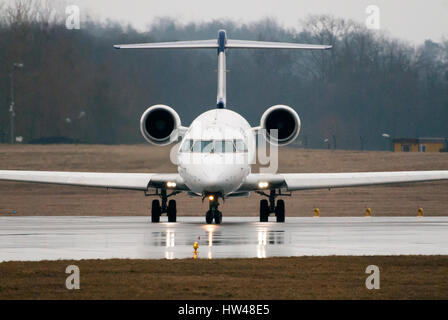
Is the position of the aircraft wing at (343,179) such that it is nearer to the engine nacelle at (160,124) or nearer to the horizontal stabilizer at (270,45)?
the engine nacelle at (160,124)

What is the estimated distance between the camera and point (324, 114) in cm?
6838

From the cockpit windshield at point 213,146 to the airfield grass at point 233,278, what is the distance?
1181cm

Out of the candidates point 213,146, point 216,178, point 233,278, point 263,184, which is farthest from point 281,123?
point 233,278

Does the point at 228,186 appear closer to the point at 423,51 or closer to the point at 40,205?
the point at 40,205

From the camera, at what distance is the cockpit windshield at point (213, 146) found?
29141mm

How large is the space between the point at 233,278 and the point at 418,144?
58.3m

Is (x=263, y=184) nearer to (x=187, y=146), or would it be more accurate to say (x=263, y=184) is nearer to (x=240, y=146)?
(x=240, y=146)

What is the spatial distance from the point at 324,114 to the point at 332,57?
609 cm

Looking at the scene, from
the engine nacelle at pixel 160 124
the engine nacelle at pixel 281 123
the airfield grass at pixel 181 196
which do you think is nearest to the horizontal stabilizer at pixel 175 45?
the engine nacelle at pixel 160 124

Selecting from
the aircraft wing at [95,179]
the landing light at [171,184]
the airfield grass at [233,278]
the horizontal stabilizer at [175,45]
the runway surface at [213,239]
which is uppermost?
the horizontal stabilizer at [175,45]

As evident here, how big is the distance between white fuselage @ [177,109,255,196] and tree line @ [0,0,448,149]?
23123 millimetres

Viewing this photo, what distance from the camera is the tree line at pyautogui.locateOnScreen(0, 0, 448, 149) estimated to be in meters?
55.7

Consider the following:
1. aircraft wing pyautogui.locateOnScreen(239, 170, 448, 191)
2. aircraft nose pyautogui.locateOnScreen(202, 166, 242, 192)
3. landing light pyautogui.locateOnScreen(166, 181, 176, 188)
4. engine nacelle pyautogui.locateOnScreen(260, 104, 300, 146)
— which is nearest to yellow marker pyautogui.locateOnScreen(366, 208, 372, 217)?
aircraft wing pyautogui.locateOnScreen(239, 170, 448, 191)
